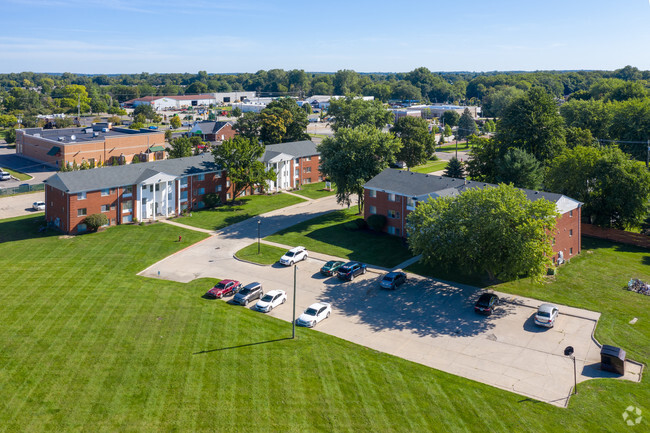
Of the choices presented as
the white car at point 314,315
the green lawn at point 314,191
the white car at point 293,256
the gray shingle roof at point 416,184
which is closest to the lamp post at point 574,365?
the white car at point 314,315

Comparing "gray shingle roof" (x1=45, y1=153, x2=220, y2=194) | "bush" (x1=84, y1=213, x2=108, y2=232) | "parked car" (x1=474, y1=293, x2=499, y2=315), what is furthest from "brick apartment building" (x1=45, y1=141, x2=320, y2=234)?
"parked car" (x1=474, y1=293, x2=499, y2=315)

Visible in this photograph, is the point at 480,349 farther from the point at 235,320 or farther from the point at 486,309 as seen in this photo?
the point at 235,320

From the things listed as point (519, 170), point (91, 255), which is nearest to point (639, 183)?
point (519, 170)

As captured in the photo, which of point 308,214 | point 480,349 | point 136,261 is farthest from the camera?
point 308,214


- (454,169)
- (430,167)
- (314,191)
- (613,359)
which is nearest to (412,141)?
(430,167)

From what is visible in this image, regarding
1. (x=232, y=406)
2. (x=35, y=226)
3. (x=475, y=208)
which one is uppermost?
(x=475, y=208)

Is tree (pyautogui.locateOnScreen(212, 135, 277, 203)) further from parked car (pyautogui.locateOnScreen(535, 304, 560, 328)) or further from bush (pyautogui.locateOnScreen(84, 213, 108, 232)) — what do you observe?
parked car (pyautogui.locateOnScreen(535, 304, 560, 328))

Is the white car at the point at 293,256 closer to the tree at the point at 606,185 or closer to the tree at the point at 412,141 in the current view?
the tree at the point at 606,185
